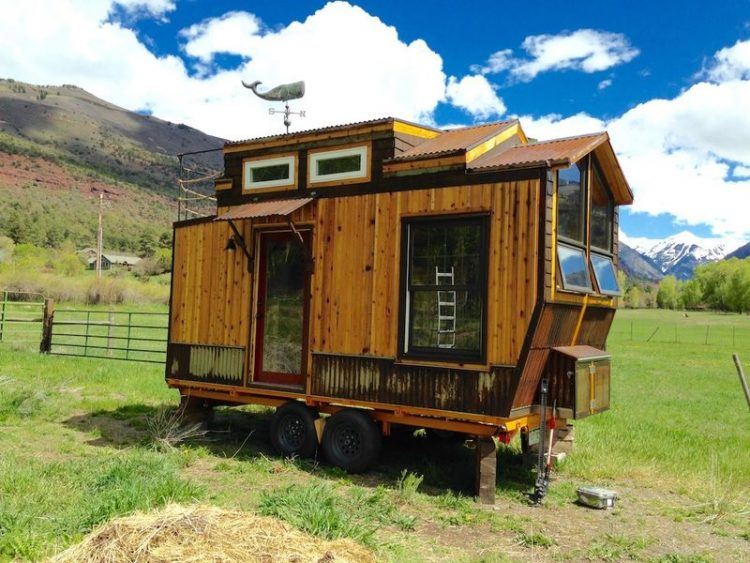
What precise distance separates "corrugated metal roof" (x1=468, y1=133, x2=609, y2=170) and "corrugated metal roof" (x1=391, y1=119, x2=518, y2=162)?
0.74 feet

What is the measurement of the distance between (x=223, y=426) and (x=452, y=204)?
590cm

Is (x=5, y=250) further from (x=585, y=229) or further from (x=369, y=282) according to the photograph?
(x=585, y=229)

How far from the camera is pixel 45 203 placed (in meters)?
99.6

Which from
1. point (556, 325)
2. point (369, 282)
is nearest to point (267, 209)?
point (369, 282)

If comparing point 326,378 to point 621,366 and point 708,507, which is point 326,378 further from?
point 621,366

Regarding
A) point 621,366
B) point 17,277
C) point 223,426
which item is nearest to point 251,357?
point 223,426

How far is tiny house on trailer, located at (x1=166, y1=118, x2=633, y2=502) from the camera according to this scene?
7.52m

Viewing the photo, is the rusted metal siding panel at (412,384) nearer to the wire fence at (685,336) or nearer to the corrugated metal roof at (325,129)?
the corrugated metal roof at (325,129)

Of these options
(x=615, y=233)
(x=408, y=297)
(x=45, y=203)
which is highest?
(x=45, y=203)

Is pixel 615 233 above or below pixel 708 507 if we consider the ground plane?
above

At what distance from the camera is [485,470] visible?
24.4ft

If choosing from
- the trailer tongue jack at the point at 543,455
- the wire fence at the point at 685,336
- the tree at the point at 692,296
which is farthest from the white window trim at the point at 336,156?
the tree at the point at 692,296

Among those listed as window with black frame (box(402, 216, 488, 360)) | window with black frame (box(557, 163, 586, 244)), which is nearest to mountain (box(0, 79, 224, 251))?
window with black frame (box(402, 216, 488, 360))

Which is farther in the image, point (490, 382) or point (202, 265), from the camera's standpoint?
point (202, 265)
